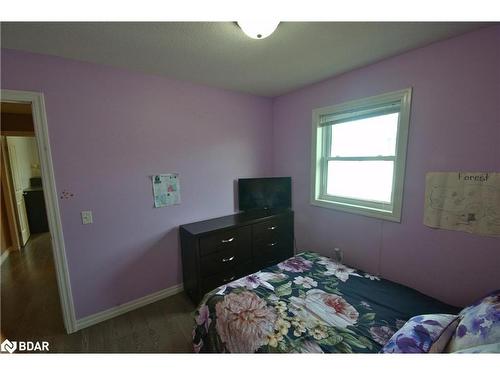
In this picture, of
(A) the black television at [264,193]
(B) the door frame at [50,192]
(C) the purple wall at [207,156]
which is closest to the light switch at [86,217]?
(C) the purple wall at [207,156]

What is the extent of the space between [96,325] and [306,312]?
191 cm

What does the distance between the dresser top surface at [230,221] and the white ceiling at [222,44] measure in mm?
1536

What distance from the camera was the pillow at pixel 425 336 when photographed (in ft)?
3.02

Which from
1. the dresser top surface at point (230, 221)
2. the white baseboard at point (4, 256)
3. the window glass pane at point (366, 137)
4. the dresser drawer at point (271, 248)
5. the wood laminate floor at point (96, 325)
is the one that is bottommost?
the wood laminate floor at point (96, 325)

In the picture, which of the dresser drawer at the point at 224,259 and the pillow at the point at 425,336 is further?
the dresser drawer at the point at 224,259

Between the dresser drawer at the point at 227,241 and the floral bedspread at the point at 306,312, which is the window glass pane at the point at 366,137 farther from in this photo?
the dresser drawer at the point at 227,241

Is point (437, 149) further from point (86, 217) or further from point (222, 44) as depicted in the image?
point (86, 217)

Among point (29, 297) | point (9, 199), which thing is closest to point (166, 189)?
point (29, 297)

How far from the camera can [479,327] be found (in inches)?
35.7

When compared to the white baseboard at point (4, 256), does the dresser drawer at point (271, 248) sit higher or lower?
higher

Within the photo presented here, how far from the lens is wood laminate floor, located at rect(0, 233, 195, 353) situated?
1669 mm
